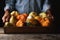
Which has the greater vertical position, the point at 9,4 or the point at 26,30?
the point at 9,4

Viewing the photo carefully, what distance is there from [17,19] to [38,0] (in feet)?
1.34

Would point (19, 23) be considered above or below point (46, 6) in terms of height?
below

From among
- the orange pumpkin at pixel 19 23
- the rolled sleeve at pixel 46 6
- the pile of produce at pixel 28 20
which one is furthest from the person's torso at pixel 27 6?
the orange pumpkin at pixel 19 23

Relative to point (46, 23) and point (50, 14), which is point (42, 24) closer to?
point (46, 23)

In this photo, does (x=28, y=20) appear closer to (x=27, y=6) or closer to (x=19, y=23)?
(x=19, y=23)

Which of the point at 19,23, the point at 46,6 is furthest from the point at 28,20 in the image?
the point at 46,6

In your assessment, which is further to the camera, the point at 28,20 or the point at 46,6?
the point at 46,6

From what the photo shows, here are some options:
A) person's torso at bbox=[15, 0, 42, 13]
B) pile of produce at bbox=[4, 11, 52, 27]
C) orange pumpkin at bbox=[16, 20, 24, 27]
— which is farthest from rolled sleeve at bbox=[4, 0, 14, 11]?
orange pumpkin at bbox=[16, 20, 24, 27]

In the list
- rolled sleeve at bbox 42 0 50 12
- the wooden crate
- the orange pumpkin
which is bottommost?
the wooden crate

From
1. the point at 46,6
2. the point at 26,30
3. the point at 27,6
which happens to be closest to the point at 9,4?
the point at 27,6

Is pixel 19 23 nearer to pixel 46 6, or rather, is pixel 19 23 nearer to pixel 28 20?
pixel 28 20

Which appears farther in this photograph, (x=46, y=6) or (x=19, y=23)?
(x=46, y=6)

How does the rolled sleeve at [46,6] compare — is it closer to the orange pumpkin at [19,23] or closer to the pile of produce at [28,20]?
the pile of produce at [28,20]

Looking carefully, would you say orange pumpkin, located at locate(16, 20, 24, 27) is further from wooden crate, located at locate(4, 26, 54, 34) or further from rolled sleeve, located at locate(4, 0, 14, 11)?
rolled sleeve, located at locate(4, 0, 14, 11)
